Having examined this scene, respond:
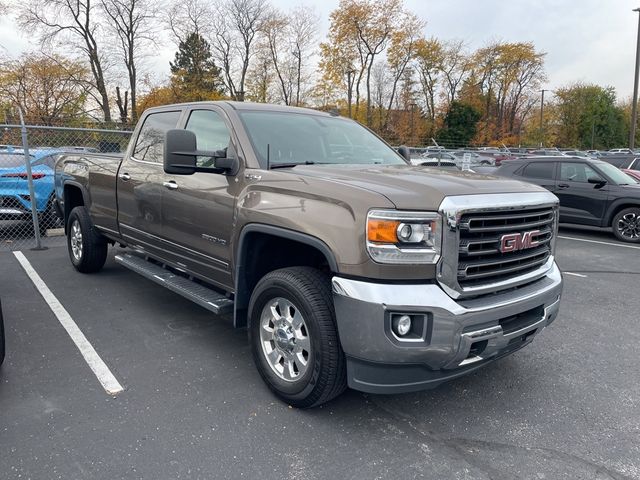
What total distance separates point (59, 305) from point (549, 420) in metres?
4.65

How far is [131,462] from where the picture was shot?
253 cm

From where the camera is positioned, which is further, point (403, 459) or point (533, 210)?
point (533, 210)

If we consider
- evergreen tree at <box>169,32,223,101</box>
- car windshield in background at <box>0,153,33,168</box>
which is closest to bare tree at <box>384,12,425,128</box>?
evergreen tree at <box>169,32,223,101</box>

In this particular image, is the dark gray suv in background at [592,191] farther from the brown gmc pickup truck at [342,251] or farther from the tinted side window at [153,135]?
the tinted side window at [153,135]

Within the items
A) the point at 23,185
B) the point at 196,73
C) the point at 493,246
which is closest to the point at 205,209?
the point at 493,246

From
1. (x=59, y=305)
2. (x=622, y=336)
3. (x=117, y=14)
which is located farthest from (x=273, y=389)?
(x=117, y=14)

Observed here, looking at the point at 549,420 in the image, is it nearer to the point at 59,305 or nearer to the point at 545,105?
the point at 59,305

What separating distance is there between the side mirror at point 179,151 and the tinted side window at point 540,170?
31.5 ft

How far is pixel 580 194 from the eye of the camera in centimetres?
1025

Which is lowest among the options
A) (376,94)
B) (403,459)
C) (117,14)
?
(403,459)

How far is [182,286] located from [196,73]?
43629mm

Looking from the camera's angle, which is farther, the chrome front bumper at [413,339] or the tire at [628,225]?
the tire at [628,225]

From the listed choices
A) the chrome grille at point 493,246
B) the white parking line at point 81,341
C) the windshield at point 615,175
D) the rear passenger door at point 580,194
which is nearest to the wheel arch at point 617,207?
the rear passenger door at point 580,194

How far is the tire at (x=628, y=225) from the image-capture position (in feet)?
31.6
